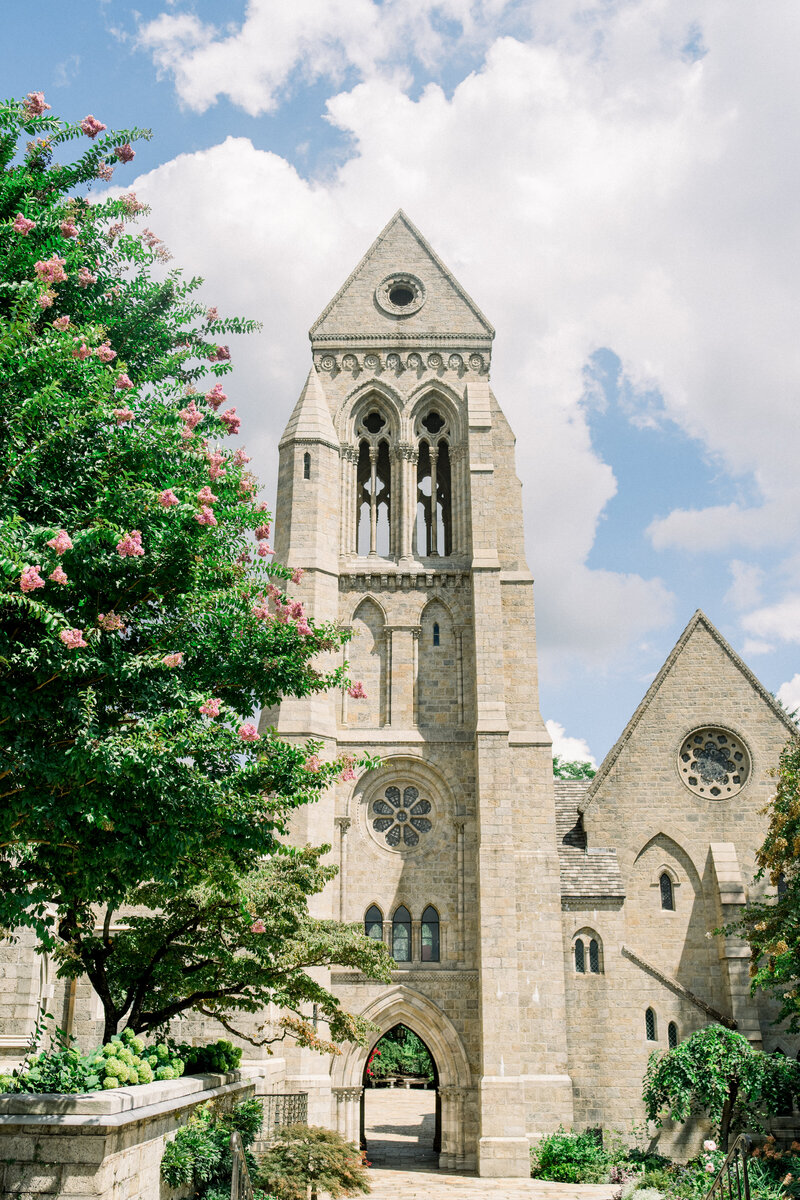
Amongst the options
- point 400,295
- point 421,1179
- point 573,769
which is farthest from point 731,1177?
point 573,769

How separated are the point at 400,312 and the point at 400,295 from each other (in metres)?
1.15

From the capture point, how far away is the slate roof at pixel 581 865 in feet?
84.5

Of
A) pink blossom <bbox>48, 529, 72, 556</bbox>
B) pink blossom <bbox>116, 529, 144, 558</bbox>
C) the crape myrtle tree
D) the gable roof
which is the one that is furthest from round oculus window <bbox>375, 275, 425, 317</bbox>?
pink blossom <bbox>48, 529, 72, 556</bbox>

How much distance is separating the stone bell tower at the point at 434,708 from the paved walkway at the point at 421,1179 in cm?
100

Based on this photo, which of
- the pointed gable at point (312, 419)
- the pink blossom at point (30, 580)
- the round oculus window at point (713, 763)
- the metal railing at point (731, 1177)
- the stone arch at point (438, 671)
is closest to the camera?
the pink blossom at point (30, 580)

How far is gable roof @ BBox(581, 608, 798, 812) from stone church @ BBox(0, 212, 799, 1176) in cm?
7

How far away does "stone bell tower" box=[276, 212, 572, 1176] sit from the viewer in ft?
78.9

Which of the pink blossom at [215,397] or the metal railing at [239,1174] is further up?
the pink blossom at [215,397]

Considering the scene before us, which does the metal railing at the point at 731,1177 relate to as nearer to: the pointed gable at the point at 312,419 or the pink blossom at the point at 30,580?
the pink blossom at the point at 30,580

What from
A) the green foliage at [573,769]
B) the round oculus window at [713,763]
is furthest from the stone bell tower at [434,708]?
the green foliage at [573,769]

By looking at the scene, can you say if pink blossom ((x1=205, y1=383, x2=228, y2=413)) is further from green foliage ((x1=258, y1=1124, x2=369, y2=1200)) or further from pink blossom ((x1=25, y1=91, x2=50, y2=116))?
green foliage ((x1=258, y1=1124, x2=369, y2=1200))

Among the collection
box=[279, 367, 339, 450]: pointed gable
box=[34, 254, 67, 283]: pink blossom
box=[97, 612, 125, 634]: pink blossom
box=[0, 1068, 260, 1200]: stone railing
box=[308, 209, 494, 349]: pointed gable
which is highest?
box=[308, 209, 494, 349]: pointed gable

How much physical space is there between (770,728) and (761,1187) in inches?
497

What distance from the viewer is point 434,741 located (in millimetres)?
27109
